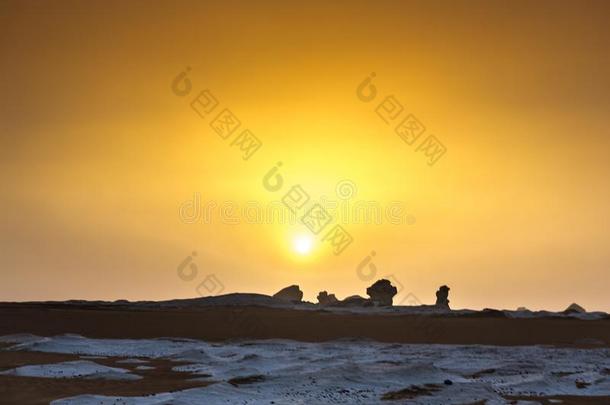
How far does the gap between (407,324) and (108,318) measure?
23.9m

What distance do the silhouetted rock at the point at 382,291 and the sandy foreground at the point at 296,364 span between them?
42170 millimetres

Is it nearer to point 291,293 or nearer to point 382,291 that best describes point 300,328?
point 382,291

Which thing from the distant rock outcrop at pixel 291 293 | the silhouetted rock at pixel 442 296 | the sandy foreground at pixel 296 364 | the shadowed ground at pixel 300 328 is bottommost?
the sandy foreground at pixel 296 364

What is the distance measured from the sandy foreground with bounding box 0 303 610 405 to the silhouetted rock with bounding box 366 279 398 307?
42170mm

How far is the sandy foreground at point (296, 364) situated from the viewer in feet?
69.1

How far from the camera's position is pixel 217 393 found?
2036cm

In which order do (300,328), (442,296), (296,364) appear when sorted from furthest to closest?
(442,296)
(300,328)
(296,364)

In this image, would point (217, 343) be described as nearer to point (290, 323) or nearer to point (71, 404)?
point (290, 323)

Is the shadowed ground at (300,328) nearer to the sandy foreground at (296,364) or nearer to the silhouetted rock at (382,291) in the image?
the sandy foreground at (296,364)

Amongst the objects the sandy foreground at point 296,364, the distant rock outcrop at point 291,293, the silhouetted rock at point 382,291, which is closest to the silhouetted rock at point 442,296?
the silhouetted rock at point 382,291

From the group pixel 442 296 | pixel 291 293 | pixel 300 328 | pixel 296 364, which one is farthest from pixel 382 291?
pixel 296 364

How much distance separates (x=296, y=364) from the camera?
27.9 m

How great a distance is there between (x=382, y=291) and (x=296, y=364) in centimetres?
6969

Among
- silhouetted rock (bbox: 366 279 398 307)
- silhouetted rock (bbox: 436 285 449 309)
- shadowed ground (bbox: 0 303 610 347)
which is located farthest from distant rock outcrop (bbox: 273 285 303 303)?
shadowed ground (bbox: 0 303 610 347)
